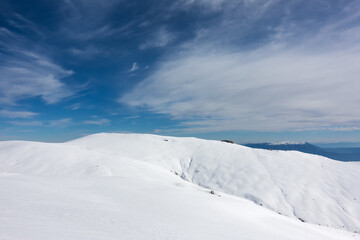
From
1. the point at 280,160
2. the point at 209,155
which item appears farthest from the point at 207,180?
the point at 280,160

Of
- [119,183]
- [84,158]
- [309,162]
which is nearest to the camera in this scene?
[119,183]

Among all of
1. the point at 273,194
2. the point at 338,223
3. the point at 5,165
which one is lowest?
the point at 338,223

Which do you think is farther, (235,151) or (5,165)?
(235,151)

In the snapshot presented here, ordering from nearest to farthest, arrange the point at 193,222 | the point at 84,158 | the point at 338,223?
the point at 193,222, the point at 338,223, the point at 84,158

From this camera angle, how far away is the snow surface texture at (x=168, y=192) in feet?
24.6

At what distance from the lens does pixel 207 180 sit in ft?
93.7

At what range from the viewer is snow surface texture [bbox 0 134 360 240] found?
750 cm

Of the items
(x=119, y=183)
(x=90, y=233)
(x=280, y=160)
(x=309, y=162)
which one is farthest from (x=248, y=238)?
(x=309, y=162)

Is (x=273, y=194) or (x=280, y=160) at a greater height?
(x=280, y=160)

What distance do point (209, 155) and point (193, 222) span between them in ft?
89.0

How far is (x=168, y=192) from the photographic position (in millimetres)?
14148

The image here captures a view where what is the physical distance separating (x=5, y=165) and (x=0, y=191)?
1564cm

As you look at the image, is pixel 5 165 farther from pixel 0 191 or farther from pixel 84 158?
pixel 0 191

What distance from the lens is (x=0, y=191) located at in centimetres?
934
